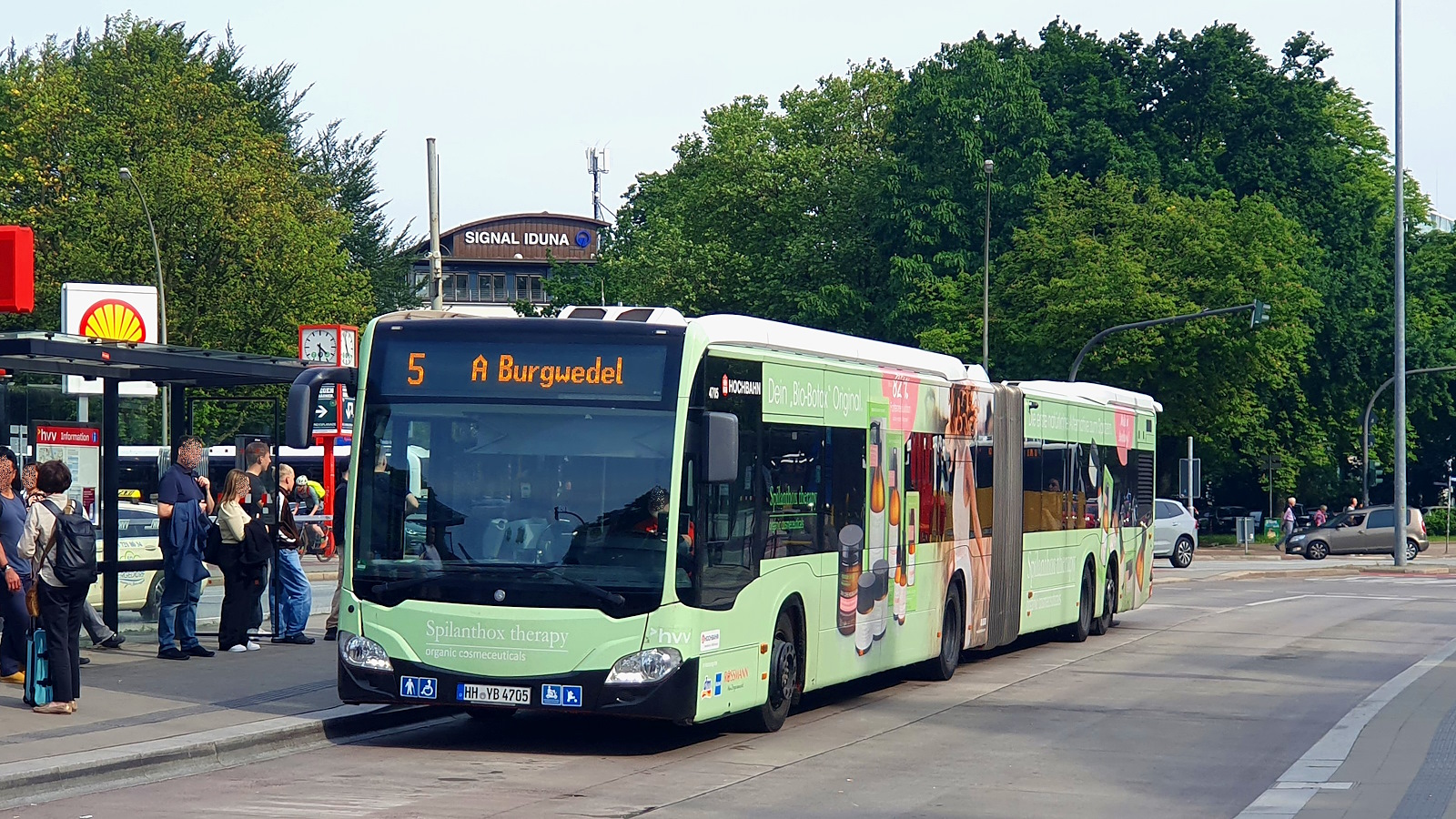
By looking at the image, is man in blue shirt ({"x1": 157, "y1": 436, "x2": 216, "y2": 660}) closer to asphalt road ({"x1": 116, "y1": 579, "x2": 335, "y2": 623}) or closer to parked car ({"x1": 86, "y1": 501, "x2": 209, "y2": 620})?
parked car ({"x1": 86, "y1": 501, "x2": 209, "y2": 620})

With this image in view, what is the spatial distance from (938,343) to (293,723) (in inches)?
1541

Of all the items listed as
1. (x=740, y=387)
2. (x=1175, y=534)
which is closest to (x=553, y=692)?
(x=740, y=387)

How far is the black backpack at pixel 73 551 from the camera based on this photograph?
11.4 m

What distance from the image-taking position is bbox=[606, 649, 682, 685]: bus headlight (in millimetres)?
10508

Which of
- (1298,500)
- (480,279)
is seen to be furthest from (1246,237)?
(480,279)

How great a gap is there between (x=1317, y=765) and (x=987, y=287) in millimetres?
37298

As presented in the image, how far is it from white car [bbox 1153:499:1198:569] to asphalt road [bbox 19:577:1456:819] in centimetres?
2594

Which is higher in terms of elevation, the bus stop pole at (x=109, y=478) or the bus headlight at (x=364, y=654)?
the bus stop pole at (x=109, y=478)

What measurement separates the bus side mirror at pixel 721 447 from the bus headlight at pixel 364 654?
7.42 ft

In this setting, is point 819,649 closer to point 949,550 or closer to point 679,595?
point 679,595

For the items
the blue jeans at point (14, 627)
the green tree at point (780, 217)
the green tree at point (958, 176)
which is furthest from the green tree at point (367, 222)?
the blue jeans at point (14, 627)

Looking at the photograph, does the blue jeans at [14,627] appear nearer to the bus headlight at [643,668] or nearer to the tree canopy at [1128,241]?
the bus headlight at [643,668]

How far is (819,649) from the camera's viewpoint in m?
12.7

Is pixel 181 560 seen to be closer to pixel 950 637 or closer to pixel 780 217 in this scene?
pixel 950 637
